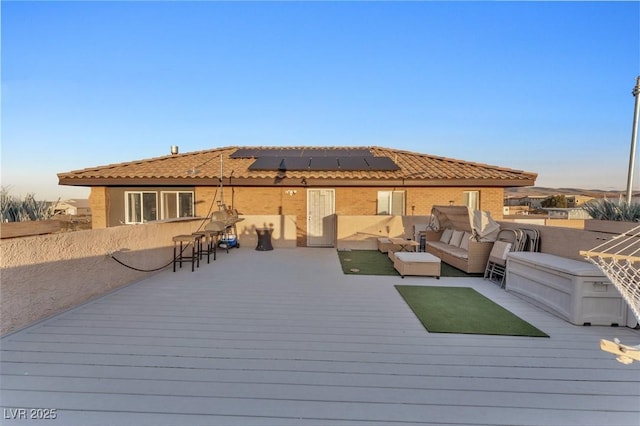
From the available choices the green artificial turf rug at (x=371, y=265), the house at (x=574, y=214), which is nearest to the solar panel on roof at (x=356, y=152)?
the green artificial turf rug at (x=371, y=265)

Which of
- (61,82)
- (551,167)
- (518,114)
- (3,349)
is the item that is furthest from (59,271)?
(551,167)

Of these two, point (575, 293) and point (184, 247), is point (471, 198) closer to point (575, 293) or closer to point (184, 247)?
point (575, 293)

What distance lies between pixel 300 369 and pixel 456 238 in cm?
672

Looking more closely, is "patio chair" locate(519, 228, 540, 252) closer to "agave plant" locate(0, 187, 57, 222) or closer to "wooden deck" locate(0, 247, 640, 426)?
"wooden deck" locate(0, 247, 640, 426)

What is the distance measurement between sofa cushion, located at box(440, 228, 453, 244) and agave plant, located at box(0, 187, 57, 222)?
29.5 feet

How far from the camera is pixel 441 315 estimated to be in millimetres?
3879

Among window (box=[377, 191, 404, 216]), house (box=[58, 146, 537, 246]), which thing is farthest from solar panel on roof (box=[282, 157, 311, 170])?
window (box=[377, 191, 404, 216])

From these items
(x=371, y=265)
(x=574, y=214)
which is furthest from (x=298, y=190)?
(x=574, y=214)

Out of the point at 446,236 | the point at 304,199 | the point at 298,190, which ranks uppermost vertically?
the point at 298,190

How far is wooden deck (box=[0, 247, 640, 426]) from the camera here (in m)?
2.02

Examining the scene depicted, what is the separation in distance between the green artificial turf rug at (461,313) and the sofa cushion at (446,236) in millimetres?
3373

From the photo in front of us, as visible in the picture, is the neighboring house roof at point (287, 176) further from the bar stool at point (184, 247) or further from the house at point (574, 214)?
the bar stool at point (184, 247)

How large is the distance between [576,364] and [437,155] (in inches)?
449

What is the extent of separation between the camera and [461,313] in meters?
3.97
